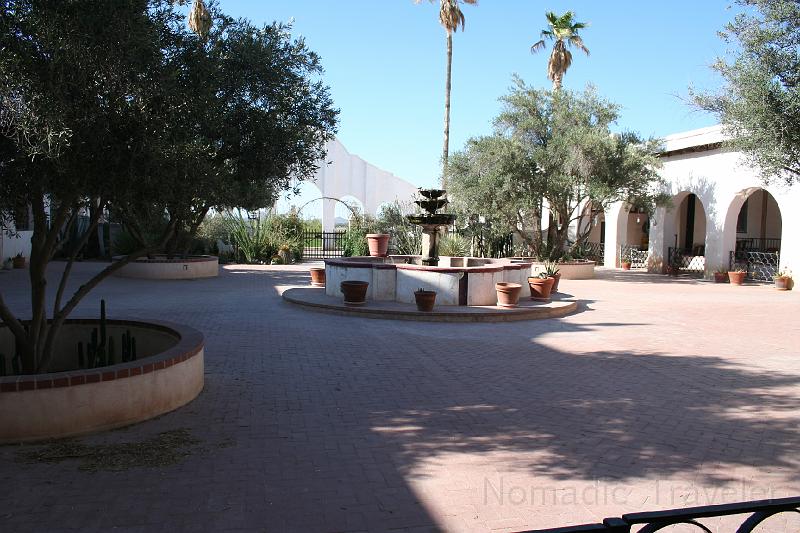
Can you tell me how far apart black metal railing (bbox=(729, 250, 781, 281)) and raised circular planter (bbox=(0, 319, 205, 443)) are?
811 inches

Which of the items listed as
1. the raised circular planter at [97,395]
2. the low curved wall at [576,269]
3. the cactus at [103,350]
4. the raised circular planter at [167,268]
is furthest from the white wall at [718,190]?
the raised circular planter at [97,395]

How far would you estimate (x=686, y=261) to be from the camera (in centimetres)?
2548

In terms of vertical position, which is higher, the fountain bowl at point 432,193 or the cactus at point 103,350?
the fountain bowl at point 432,193

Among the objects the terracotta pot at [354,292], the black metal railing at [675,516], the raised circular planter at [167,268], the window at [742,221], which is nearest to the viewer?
the black metal railing at [675,516]

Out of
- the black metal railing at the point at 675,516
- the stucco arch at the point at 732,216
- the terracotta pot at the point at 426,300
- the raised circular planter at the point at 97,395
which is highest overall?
the stucco arch at the point at 732,216

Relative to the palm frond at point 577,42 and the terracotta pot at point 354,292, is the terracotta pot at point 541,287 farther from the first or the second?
the palm frond at point 577,42

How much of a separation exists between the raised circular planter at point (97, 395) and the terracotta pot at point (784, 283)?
60.0 feet

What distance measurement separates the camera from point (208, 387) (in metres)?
6.35

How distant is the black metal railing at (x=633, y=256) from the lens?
2695 centimetres

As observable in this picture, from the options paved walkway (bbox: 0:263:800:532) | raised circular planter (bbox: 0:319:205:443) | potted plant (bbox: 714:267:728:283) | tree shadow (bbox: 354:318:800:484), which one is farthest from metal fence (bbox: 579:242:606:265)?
raised circular planter (bbox: 0:319:205:443)

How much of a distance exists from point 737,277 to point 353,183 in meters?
23.2

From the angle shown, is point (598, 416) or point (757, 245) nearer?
point (598, 416)

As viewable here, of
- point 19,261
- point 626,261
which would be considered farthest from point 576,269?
point 19,261

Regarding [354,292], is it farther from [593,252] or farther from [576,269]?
[593,252]
